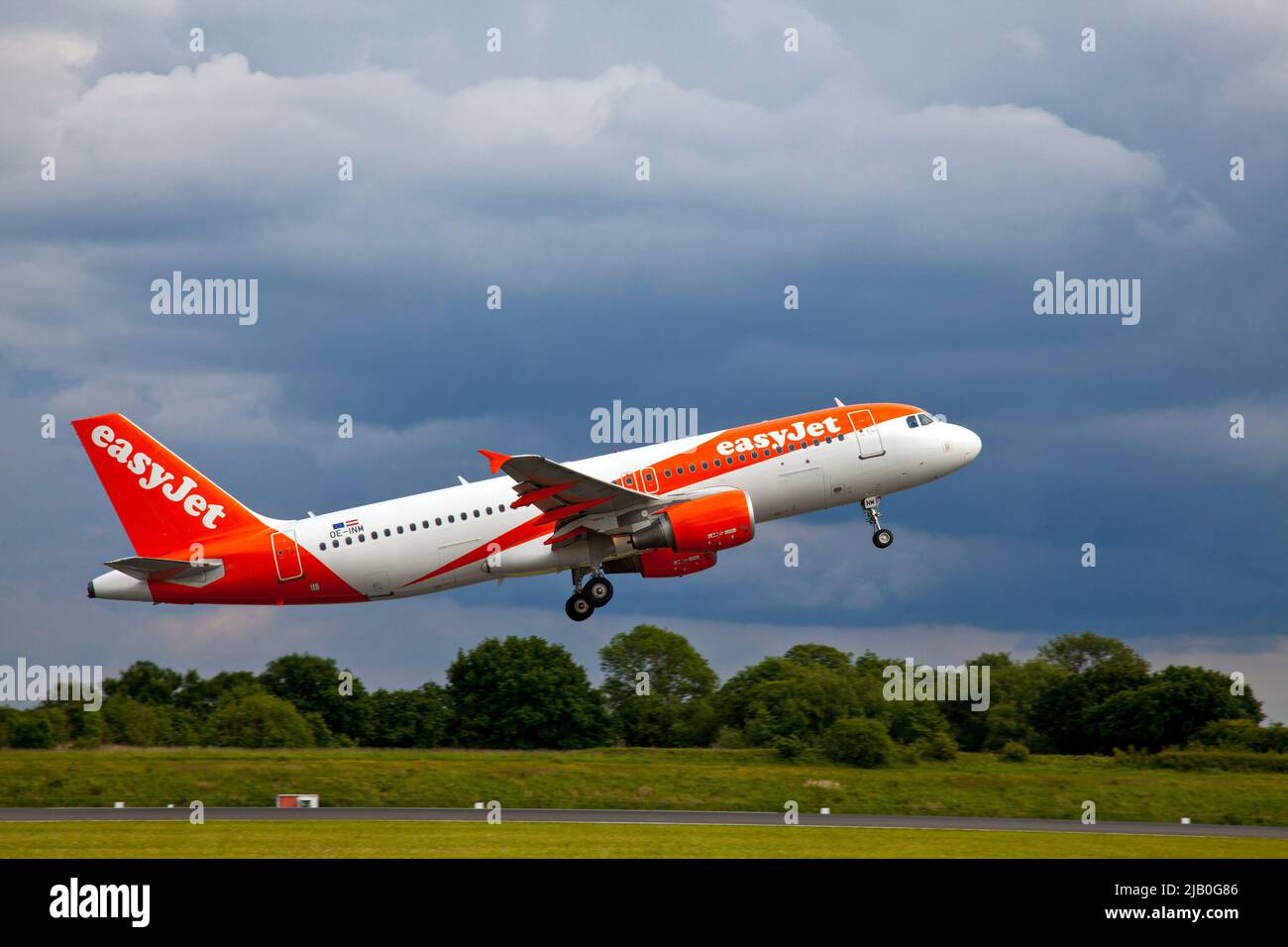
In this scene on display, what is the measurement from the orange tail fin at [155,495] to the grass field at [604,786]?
38.7 feet

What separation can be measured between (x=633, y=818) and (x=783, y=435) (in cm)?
1536

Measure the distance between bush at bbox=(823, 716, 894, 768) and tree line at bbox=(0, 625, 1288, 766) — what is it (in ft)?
0.24

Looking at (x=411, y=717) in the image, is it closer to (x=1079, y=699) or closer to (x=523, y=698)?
(x=523, y=698)

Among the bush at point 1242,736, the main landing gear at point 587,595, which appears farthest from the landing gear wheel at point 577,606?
the bush at point 1242,736

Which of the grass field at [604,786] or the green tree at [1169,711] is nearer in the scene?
the grass field at [604,786]

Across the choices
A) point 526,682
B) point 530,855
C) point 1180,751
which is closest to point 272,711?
point 526,682

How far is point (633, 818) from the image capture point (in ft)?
181

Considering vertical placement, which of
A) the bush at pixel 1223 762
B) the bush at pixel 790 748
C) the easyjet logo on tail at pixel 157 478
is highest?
the easyjet logo on tail at pixel 157 478

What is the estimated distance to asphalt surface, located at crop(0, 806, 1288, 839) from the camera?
53625 mm

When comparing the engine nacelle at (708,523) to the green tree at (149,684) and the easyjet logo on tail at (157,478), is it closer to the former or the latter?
the easyjet logo on tail at (157,478)

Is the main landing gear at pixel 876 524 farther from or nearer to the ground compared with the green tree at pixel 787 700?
farther from the ground

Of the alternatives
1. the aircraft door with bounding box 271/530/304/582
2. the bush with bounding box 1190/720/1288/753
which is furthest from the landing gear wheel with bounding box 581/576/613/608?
the bush with bounding box 1190/720/1288/753

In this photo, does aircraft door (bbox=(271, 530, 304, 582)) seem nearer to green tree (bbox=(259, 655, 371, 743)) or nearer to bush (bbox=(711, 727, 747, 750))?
bush (bbox=(711, 727, 747, 750))

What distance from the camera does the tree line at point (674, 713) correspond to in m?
80.0
